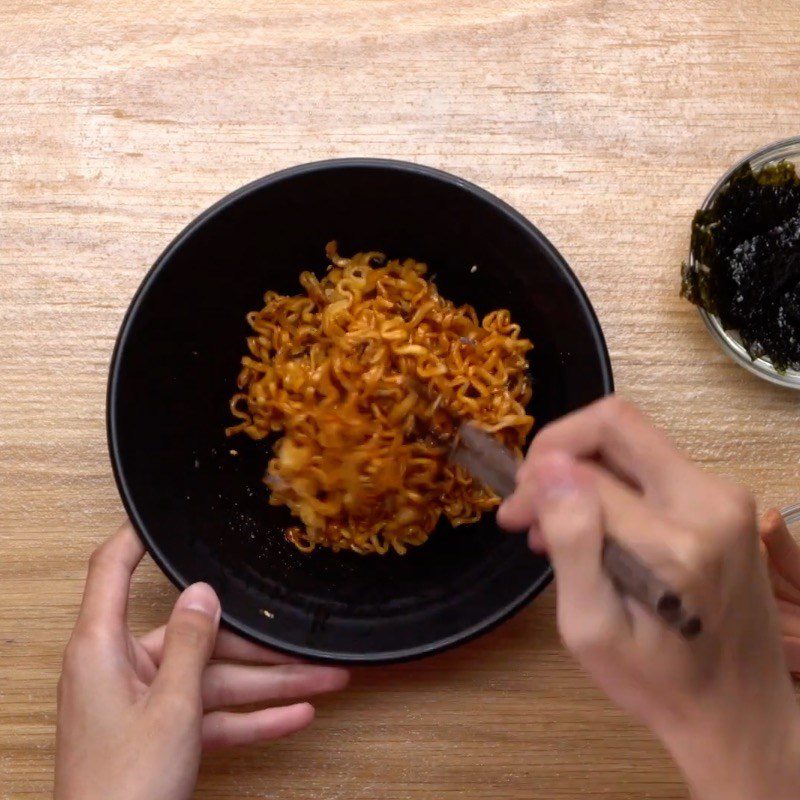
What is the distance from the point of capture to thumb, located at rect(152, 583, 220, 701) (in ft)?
4.85

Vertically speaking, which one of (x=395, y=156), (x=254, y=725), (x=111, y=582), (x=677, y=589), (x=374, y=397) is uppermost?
(x=395, y=156)

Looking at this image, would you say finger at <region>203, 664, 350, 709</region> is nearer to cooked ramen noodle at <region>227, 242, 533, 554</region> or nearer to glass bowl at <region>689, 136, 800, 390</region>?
cooked ramen noodle at <region>227, 242, 533, 554</region>

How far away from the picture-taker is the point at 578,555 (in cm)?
110

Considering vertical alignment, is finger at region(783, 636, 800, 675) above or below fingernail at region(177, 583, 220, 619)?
below

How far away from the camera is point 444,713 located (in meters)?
1.77

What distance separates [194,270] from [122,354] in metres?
0.21

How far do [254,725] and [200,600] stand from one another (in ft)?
1.06

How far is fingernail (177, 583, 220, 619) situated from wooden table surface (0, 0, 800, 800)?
0.26 metres

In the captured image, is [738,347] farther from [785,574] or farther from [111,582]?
[111,582]

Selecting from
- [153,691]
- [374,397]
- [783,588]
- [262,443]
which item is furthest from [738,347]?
[153,691]

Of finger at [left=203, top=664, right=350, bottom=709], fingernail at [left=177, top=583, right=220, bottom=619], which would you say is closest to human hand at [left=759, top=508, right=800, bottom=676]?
finger at [left=203, top=664, right=350, bottom=709]

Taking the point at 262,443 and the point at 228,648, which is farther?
the point at 262,443

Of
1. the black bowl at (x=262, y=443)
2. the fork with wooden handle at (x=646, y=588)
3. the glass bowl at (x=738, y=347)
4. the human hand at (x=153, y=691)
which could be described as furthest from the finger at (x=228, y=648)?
the glass bowl at (x=738, y=347)

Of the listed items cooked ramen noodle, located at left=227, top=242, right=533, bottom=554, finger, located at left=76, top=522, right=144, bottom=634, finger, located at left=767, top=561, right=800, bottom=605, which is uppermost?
cooked ramen noodle, located at left=227, top=242, right=533, bottom=554
